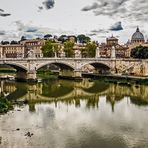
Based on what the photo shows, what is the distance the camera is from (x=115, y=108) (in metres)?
21.4

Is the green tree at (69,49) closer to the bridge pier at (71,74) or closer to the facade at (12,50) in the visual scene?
the bridge pier at (71,74)

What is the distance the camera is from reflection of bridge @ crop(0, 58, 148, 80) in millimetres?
35438

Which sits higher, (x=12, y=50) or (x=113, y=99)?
(x=12, y=50)

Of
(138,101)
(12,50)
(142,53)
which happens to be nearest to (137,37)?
(12,50)

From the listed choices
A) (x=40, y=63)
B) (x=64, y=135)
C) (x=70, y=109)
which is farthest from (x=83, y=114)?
(x=40, y=63)

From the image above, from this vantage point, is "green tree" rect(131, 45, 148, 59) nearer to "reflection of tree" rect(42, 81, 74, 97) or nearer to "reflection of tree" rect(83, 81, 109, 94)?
"reflection of tree" rect(83, 81, 109, 94)

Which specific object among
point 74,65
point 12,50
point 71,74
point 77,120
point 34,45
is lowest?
point 77,120

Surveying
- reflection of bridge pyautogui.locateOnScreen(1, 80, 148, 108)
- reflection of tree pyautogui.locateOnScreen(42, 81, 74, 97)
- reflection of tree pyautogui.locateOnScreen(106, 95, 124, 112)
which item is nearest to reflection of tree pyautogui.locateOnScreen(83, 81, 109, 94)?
reflection of bridge pyautogui.locateOnScreen(1, 80, 148, 108)

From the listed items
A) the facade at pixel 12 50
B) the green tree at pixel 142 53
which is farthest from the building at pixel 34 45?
the green tree at pixel 142 53

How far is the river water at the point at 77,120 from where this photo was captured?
1387 centimetres

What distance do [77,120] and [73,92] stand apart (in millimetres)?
11511

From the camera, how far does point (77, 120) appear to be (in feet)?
57.8

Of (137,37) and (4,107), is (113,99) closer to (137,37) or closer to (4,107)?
(4,107)

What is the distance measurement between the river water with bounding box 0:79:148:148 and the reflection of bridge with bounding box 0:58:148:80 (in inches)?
270
